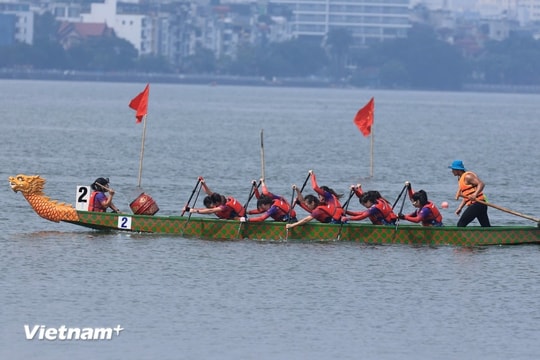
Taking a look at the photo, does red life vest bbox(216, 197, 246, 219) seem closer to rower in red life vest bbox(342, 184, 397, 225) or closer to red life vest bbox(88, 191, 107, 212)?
rower in red life vest bbox(342, 184, 397, 225)

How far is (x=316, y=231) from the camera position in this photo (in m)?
40.8

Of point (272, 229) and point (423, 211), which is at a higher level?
point (423, 211)

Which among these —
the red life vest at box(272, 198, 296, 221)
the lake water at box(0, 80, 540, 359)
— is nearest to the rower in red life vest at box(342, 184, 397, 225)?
the lake water at box(0, 80, 540, 359)

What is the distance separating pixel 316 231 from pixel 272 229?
112cm

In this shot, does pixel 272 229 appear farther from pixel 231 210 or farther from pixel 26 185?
pixel 26 185

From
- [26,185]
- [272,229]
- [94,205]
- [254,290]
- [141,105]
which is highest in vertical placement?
[141,105]

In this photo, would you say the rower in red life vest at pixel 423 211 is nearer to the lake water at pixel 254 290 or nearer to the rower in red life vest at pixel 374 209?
the rower in red life vest at pixel 374 209

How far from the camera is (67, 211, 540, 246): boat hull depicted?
4078 cm

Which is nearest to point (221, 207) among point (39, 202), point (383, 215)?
point (383, 215)

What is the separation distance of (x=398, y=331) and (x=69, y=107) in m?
131

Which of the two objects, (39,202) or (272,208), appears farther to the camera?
(39,202)

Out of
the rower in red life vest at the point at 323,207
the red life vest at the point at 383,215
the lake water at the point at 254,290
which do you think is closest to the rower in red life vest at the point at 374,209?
the red life vest at the point at 383,215

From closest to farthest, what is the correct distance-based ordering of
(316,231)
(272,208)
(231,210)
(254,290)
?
(254,290) → (316,231) → (272,208) → (231,210)

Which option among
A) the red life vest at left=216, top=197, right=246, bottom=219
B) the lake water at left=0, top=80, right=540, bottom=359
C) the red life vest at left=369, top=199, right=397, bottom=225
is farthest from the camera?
the red life vest at left=216, top=197, right=246, bottom=219
